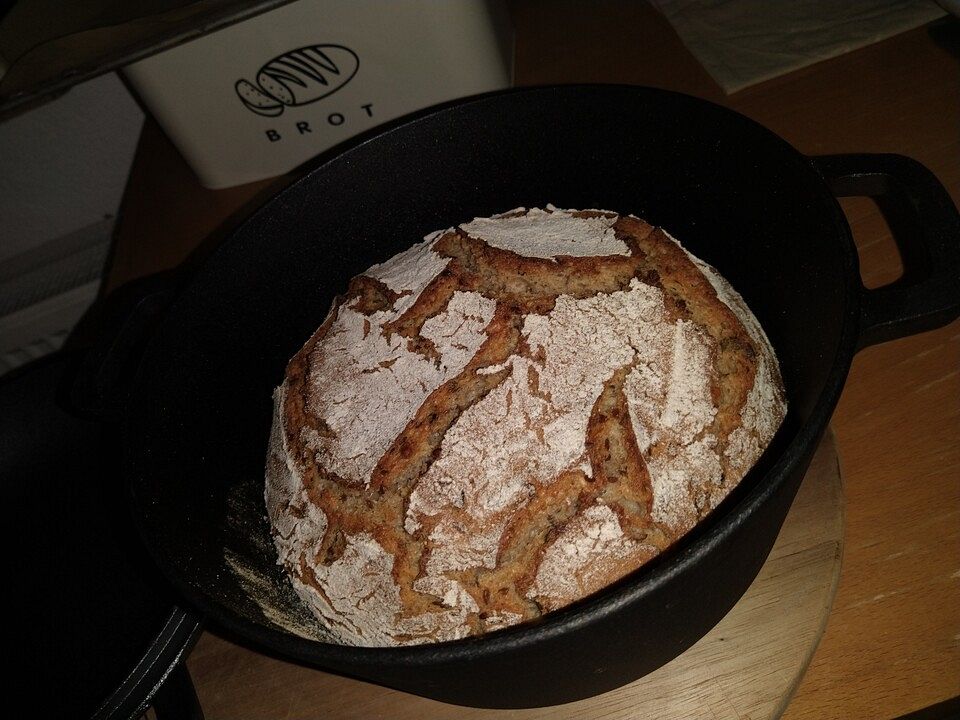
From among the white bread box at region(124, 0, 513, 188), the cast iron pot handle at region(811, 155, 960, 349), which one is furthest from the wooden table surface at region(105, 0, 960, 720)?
the cast iron pot handle at region(811, 155, 960, 349)

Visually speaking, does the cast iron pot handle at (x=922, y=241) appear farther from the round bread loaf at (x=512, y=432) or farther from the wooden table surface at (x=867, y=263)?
the wooden table surface at (x=867, y=263)

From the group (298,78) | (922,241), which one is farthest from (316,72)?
(922,241)

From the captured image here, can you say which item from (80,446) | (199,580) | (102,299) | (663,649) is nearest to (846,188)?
(663,649)

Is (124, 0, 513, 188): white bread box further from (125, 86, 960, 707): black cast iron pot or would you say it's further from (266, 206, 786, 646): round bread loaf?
(266, 206, 786, 646): round bread loaf

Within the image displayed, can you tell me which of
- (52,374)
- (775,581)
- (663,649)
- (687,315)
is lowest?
(775,581)

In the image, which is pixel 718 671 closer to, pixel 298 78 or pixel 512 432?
pixel 512 432

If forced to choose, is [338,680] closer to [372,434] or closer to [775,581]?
[372,434]
